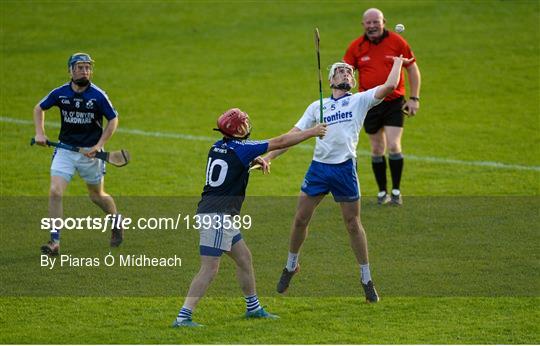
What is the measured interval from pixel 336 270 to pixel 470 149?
6730 mm

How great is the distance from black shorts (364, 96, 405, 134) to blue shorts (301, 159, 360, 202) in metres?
3.99

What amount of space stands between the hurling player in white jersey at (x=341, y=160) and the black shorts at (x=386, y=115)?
3.91 m

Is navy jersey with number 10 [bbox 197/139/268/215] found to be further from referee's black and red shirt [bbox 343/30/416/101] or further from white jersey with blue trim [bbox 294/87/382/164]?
referee's black and red shirt [bbox 343/30/416/101]

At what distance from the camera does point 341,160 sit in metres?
10.4

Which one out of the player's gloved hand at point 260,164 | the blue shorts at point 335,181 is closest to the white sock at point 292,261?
the blue shorts at point 335,181

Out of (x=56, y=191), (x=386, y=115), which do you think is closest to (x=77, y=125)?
(x=56, y=191)

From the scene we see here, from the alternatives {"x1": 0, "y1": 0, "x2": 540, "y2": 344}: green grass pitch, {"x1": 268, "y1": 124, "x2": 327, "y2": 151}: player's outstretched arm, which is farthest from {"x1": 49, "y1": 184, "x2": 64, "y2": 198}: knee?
{"x1": 268, "y1": 124, "x2": 327, "y2": 151}: player's outstretched arm

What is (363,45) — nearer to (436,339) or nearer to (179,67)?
(436,339)

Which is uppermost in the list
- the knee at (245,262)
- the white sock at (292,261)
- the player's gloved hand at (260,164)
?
the player's gloved hand at (260,164)

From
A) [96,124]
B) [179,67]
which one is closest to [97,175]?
[96,124]

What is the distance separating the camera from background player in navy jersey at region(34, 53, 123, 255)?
1219 cm

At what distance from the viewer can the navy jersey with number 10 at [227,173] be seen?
9.47m

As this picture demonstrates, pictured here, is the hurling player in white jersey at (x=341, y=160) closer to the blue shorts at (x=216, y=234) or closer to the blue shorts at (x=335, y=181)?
the blue shorts at (x=335, y=181)

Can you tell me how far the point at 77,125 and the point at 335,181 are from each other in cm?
374
